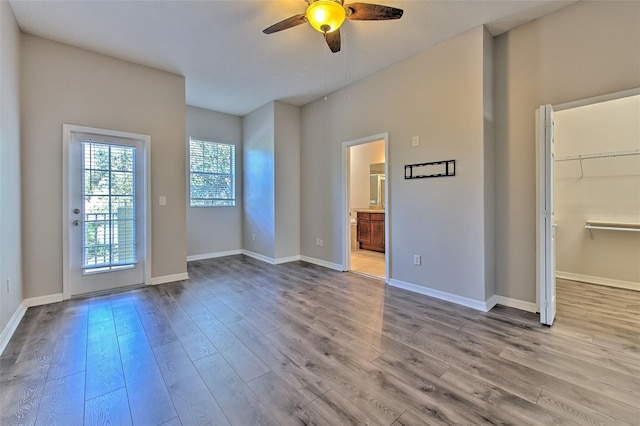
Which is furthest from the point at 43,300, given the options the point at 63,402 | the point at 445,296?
the point at 445,296

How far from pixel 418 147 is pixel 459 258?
142 cm

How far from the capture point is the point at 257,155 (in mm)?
5516

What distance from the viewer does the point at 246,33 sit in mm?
2975

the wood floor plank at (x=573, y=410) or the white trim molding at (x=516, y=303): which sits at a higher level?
the white trim molding at (x=516, y=303)

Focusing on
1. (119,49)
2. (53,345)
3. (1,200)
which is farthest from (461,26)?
(53,345)

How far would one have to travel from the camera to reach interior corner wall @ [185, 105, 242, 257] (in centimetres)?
539

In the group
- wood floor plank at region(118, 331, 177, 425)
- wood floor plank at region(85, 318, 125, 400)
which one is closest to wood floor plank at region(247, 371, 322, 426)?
wood floor plank at region(118, 331, 177, 425)

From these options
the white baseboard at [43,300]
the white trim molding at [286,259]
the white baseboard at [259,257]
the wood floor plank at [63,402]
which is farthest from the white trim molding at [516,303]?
the white baseboard at [43,300]

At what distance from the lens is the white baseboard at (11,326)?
2.17 metres

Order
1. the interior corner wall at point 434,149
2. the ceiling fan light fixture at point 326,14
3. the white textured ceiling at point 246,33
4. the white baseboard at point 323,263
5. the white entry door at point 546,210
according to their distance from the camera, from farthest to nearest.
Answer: the white baseboard at point 323,263 → the interior corner wall at point 434,149 → the white textured ceiling at point 246,33 → the white entry door at point 546,210 → the ceiling fan light fixture at point 326,14

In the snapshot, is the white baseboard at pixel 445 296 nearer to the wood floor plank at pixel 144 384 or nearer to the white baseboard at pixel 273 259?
the white baseboard at pixel 273 259

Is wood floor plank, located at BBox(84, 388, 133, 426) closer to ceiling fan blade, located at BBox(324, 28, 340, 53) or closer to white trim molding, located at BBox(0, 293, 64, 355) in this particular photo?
white trim molding, located at BBox(0, 293, 64, 355)

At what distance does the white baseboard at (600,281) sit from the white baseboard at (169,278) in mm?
5471

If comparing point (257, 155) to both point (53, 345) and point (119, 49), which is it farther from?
point (53, 345)
